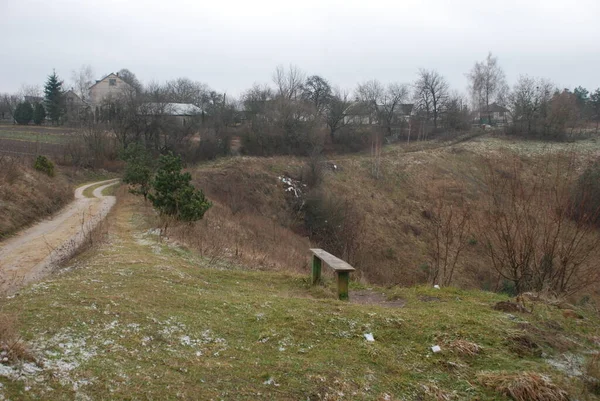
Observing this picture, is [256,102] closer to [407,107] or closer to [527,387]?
[407,107]

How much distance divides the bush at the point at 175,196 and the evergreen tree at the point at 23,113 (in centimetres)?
5238

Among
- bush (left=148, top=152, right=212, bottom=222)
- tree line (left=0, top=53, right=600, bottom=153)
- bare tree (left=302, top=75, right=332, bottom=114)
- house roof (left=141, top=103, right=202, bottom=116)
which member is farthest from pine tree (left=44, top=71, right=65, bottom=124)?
bush (left=148, top=152, right=212, bottom=222)

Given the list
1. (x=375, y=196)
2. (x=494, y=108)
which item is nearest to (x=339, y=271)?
(x=375, y=196)

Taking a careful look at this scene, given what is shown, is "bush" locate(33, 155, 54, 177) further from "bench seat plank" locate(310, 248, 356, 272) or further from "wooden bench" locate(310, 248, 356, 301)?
"wooden bench" locate(310, 248, 356, 301)

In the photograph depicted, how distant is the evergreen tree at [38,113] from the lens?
56375 millimetres

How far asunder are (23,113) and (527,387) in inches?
2568

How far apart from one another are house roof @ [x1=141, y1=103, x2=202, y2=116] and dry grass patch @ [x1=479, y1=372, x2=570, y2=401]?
4306 centimetres

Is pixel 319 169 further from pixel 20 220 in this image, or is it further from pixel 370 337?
pixel 370 337

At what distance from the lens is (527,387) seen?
3697 millimetres

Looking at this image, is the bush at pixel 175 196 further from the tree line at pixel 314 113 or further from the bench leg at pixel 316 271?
the tree line at pixel 314 113

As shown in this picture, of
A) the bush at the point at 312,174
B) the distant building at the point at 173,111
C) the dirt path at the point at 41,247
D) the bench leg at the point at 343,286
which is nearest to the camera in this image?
the bench leg at the point at 343,286

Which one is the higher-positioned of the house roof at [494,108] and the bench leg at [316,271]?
the house roof at [494,108]

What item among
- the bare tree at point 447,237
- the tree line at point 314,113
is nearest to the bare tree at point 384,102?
the tree line at point 314,113

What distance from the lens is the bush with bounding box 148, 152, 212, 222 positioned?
1323 centimetres
